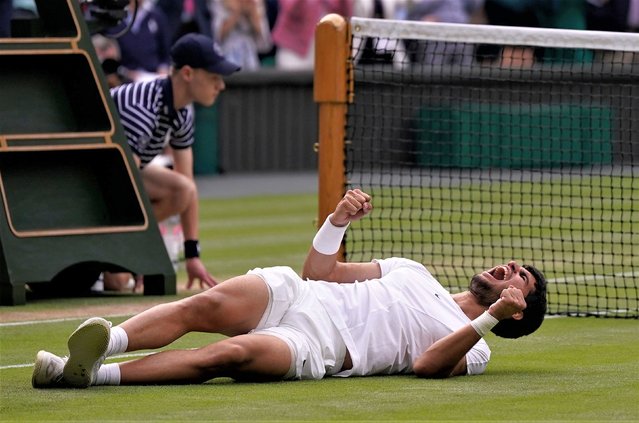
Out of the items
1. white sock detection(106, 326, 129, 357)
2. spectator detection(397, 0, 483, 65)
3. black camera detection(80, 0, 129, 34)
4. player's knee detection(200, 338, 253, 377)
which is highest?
black camera detection(80, 0, 129, 34)

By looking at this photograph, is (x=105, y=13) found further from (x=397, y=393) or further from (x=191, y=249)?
(x=397, y=393)

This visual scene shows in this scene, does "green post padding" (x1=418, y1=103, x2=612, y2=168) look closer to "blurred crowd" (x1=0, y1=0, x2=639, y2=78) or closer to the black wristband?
"blurred crowd" (x1=0, y1=0, x2=639, y2=78)

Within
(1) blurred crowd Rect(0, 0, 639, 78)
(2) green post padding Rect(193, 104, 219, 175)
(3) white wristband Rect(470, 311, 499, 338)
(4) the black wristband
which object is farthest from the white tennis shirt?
(2) green post padding Rect(193, 104, 219, 175)

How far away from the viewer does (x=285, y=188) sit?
2262 centimetres

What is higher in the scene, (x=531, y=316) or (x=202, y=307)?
(x=202, y=307)

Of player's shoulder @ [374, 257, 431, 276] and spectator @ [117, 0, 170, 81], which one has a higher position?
player's shoulder @ [374, 257, 431, 276]

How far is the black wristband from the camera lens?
12.0 m

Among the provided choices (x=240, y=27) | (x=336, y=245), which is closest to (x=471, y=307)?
(x=336, y=245)

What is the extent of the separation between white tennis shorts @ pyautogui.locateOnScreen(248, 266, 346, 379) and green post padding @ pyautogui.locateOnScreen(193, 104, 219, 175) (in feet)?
51.2

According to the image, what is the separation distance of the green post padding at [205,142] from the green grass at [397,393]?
44.6ft

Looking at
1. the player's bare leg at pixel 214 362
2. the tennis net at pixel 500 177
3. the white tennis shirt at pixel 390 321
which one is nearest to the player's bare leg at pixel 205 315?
the player's bare leg at pixel 214 362

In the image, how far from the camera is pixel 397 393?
301 inches

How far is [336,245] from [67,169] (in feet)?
13.1

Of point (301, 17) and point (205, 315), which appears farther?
point (301, 17)
